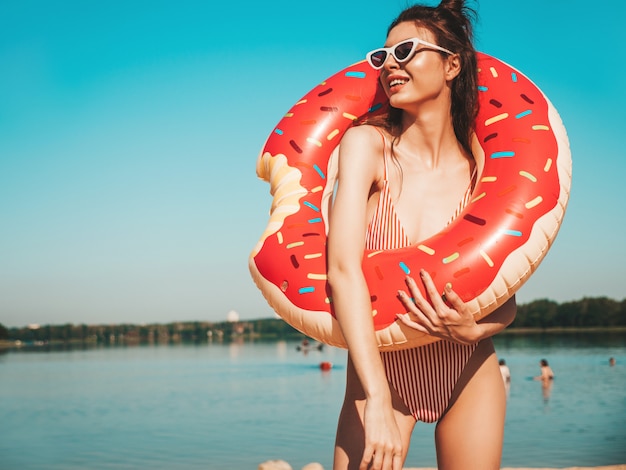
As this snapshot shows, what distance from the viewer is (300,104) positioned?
278 cm

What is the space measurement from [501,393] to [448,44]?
1.09 metres

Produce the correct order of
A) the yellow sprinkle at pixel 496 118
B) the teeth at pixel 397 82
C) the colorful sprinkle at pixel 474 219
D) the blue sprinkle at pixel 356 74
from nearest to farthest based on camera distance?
1. the colorful sprinkle at pixel 474 219
2. the teeth at pixel 397 82
3. the yellow sprinkle at pixel 496 118
4. the blue sprinkle at pixel 356 74

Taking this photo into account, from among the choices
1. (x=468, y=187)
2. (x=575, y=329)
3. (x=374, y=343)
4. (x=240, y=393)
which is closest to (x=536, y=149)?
(x=468, y=187)

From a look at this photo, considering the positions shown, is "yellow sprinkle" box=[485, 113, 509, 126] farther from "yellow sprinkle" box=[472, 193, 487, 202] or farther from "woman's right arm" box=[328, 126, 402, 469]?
"woman's right arm" box=[328, 126, 402, 469]

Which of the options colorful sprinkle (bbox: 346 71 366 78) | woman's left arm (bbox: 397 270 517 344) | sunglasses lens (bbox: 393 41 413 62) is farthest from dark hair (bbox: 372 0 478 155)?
woman's left arm (bbox: 397 270 517 344)

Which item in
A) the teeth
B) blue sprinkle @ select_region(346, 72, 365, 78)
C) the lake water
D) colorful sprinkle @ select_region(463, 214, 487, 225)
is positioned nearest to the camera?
colorful sprinkle @ select_region(463, 214, 487, 225)

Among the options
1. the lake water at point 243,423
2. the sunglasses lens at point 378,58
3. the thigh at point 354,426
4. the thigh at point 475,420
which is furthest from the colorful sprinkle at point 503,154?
the lake water at point 243,423

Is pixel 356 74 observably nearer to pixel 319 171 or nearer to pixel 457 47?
pixel 319 171

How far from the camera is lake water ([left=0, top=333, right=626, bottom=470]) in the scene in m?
15.4

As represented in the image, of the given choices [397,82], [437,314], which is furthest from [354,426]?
[397,82]

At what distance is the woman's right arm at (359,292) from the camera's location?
1.82m

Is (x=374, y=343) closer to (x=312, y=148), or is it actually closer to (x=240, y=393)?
(x=312, y=148)

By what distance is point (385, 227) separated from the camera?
2186 millimetres

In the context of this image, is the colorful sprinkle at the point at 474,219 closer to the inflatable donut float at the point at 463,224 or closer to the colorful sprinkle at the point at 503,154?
the inflatable donut float at the point at 463,224
